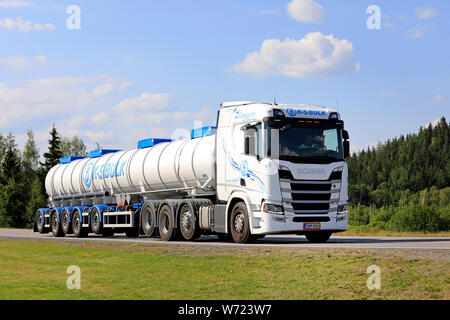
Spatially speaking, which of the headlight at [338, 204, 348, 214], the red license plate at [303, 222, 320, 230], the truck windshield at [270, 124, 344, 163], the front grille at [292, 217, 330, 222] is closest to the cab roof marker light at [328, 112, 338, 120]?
the truck windshield at [270, 124, 344, 163]

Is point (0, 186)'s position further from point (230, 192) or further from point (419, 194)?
point (419, 194)

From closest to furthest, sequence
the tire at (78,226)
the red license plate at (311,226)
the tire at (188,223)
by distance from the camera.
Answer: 1. the red license plate at (311,226)
2. the tire at (188,223)
3. the tire at (78,226)

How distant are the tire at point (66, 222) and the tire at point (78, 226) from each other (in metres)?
0.64

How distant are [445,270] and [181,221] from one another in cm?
1282

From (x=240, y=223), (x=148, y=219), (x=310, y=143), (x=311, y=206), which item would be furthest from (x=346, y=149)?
(x=148, y=219)

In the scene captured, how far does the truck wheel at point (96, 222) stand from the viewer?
30.2 metres

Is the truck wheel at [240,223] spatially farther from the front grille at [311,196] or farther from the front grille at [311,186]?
the front grille at [311,186]

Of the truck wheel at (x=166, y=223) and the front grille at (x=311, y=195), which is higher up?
the front grille at (x=311, y=195)

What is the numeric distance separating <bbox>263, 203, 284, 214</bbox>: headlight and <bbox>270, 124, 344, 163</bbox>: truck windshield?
1.45 m

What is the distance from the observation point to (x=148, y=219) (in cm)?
2612

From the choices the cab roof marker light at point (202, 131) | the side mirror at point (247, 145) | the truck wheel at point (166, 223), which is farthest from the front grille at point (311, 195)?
the truck wheel at point (166, 223)

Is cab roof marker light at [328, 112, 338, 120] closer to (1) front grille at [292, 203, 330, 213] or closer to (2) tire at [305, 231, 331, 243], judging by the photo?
(1) front grille at [292, 203, 330, 213]

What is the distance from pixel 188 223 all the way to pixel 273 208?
16.9 feet
